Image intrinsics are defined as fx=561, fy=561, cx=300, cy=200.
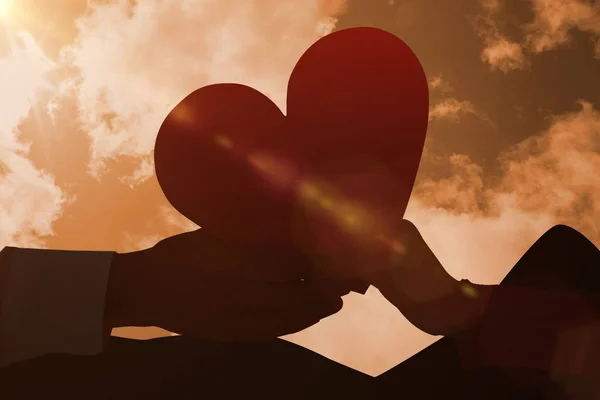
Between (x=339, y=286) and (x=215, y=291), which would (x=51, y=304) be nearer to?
(x=215, y=291)

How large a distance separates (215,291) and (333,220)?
338mm

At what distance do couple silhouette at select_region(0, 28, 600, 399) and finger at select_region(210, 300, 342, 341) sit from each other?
2 centimetres

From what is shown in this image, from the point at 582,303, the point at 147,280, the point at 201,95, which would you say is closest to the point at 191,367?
the point at 147,280

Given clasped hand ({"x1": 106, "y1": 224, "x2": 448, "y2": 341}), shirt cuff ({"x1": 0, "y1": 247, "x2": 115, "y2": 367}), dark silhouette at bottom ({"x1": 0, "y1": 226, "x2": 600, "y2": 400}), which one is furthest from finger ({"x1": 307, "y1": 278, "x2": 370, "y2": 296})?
shirt cuff ({"x1": 0, "y1": 247, "x2": 115, "y2": 367})

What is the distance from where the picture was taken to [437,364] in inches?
57.2

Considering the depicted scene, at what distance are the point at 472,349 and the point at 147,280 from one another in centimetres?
81

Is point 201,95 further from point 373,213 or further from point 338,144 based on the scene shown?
point 373,213

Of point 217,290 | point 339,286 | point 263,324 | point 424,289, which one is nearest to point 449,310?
point 424,289

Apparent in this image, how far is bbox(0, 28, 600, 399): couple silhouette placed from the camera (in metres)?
→ 1.39

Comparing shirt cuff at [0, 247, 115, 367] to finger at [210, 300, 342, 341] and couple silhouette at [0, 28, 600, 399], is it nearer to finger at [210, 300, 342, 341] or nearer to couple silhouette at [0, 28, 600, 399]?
couple silhouette at [0, 28, 600, 399]

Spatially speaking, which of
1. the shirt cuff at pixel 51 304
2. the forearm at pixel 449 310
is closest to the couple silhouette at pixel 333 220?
the forearm at pixel 449 310

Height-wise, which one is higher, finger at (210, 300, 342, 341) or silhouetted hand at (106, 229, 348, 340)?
silhouetted hand at (106, 229, 348, 340)

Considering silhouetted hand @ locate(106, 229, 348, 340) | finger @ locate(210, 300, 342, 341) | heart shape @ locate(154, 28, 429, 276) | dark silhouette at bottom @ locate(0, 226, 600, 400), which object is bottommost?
dark silhouette at bottom @ locate(0, 226, 600, 400)

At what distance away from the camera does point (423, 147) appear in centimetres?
148
